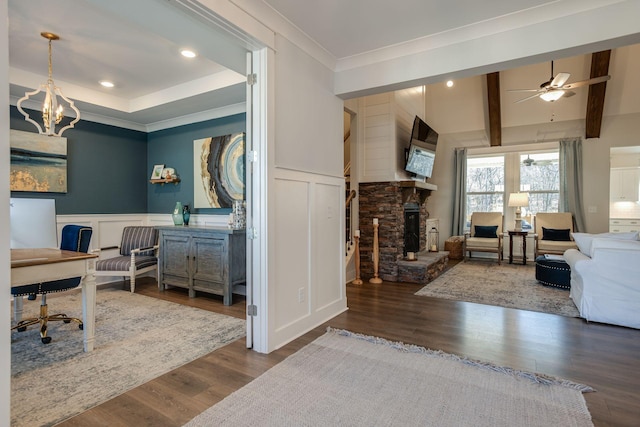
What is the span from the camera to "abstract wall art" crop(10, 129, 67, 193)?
162 inches

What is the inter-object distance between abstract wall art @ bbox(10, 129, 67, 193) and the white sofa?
6.45 m

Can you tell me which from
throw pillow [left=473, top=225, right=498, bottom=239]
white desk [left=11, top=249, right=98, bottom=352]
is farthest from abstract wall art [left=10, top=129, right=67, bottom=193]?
throw pillow [left=473, top=225, right=498, bottom=239]

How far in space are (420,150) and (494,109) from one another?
2315mm

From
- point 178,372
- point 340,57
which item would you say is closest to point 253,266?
point 178,372

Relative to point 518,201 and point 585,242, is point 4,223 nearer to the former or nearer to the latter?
point 585,242

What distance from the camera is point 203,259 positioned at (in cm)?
414

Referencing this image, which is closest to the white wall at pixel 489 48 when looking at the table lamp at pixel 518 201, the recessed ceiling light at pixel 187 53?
the recessed ceiling light at pixel 187 53

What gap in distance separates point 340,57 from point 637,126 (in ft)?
21.2

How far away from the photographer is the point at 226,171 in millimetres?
4625

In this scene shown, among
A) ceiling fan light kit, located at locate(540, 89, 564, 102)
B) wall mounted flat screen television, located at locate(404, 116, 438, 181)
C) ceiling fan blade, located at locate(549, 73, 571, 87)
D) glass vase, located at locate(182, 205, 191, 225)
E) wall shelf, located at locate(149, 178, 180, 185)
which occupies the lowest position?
glass vase, located at locate(182, 205, 191, 225)

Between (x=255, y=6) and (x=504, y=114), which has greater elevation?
(x=504, y=114)

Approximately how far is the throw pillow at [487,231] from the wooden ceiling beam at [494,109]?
72.9 inches

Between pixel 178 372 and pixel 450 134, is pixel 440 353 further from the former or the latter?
pixel 450 134

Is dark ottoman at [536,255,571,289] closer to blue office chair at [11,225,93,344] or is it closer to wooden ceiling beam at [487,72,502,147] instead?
wooden ceiling beam at [487,72,502,147]
